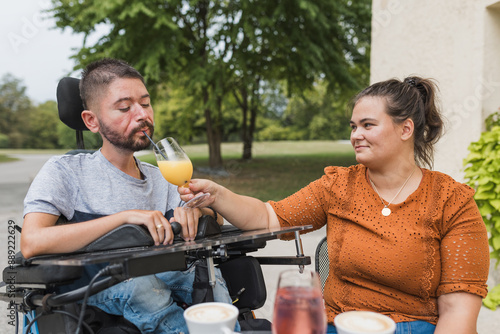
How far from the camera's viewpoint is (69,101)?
2.16m

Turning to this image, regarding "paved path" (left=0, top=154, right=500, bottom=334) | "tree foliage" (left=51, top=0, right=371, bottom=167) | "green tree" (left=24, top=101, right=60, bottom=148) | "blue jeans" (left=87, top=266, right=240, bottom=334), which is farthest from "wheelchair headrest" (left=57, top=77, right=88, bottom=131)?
"green tree" (left=24, top=101, right=60, bottom=148)

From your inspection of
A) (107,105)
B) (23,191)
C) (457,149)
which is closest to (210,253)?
(107,105)

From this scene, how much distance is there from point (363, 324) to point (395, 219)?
0.85 meters

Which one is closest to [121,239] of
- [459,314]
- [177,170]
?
[177,170]

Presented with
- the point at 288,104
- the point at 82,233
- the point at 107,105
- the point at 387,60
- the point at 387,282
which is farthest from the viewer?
the point at 288,104

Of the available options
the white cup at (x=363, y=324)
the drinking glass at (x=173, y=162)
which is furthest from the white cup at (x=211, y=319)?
the drinking glass at (x=173, y=162)

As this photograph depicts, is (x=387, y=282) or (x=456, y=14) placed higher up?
(x=456, y=14)

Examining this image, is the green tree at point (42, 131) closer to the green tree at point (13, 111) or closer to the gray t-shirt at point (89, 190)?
the green tree at point (13, 111)

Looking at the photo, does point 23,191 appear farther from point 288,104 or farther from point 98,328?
point 288,104

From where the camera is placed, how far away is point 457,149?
4.24m

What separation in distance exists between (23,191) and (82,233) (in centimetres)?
1113

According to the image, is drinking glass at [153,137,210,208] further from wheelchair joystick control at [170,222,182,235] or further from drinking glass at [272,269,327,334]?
drinking glass at [272,269,327,334]

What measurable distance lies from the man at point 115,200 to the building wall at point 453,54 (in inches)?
115

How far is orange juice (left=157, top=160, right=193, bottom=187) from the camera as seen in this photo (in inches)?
71.6
